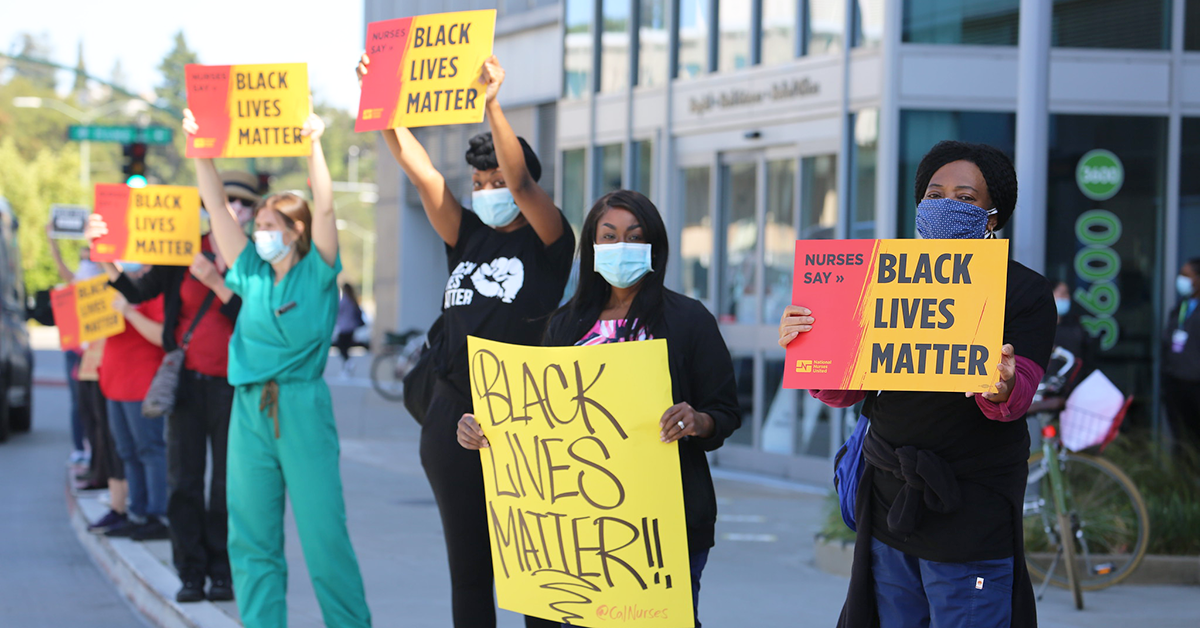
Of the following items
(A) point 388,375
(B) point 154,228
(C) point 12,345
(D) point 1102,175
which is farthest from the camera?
(A) point 388,375

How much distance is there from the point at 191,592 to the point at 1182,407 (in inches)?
317

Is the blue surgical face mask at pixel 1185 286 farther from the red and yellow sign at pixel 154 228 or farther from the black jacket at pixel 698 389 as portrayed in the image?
the black jacket at pixel 698 389

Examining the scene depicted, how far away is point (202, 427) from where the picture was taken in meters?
6.70

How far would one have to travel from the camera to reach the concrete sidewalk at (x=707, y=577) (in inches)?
258

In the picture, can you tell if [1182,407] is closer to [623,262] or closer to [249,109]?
[249,109]

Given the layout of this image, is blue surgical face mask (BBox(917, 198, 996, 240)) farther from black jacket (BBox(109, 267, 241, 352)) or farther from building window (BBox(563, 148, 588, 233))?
building window (BBox(563, 148, 588, 233))

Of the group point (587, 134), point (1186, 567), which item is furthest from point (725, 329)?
point (1186, 567)

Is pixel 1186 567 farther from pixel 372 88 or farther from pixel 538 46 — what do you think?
pixel 538 46

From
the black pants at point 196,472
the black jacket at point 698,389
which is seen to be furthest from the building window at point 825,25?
the black jacket at point 698,389

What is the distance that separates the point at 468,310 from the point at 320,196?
47.2 inches

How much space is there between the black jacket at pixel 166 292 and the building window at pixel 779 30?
7.35 metres

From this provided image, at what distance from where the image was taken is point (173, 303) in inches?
271

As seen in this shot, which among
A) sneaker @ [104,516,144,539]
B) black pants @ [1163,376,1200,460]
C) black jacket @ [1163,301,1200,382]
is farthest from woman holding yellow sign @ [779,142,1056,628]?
black pants @ [1163,376,1200,460]

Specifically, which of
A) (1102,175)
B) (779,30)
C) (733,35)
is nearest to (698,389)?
(1102,175)
